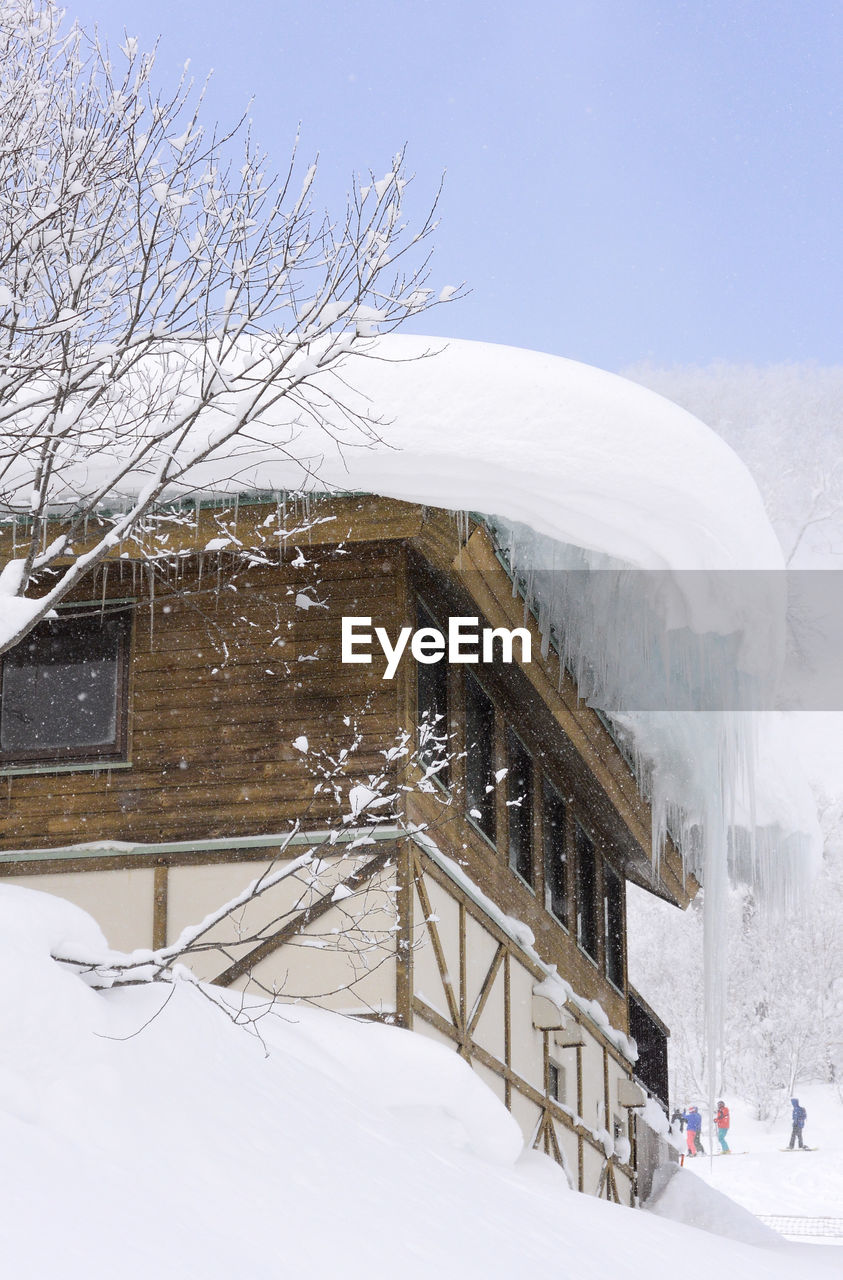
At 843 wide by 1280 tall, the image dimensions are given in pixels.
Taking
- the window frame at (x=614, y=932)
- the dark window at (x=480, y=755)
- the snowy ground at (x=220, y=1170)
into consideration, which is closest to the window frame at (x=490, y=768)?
the dark window at (x=480, y=755)

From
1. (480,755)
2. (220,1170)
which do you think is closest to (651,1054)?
(480,755)

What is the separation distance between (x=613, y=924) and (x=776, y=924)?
19.7 metres

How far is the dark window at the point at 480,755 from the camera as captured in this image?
33.9 ft

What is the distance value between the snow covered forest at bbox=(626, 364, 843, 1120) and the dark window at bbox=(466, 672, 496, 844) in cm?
2271

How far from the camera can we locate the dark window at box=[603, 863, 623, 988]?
1556 cm

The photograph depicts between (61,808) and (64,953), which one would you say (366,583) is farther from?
(64,953)

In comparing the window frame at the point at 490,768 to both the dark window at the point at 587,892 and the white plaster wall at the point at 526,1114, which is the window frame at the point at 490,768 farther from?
the dark window at the point at 587,892

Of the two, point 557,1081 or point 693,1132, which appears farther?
point 693,1132

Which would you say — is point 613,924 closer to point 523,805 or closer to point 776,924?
point 523,805

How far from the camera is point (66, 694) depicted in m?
9.24

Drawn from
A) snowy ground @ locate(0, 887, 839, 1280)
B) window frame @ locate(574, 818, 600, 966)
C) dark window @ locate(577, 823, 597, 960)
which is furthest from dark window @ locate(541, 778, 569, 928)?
snowy ground @ locate(0, 887, 839, 1280)

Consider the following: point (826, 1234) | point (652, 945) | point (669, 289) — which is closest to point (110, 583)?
point (826, 1234)

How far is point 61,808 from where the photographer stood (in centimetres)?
902

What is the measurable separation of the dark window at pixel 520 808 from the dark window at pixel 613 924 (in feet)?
11.5
